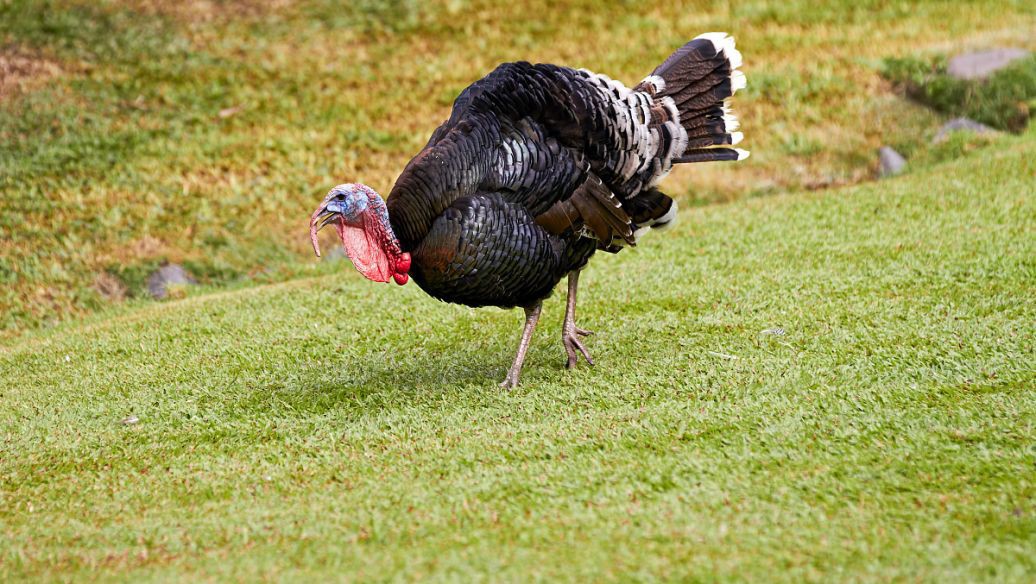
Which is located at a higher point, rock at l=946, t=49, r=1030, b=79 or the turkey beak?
the turkey beak

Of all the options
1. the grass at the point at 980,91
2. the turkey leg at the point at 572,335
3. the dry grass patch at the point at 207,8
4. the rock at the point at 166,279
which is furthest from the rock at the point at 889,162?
the dry grass patch at the point at 207,8

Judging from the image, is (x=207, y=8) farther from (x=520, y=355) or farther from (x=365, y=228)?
(x=520, y=355)

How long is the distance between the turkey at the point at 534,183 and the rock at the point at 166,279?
10.8 ft

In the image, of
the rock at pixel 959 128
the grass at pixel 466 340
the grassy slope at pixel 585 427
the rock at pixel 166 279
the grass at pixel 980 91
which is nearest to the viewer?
the grassy slope at pixel 585 427

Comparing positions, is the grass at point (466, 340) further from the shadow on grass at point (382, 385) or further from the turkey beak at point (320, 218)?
the turkey beak at point (320, 218)

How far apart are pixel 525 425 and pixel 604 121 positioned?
147cm

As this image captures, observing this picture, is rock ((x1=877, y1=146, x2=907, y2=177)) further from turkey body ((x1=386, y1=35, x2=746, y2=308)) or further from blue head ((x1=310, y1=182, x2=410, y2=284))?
blue head ((x1=310, y1=182, x2=410, y2=284))

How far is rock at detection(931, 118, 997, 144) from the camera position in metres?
9.03

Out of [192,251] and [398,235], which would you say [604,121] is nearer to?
[398,235]

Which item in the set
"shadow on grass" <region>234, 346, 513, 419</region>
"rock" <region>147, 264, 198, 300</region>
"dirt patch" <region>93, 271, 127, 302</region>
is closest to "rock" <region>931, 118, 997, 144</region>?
"shadow on grass" <region>234, 346, 513, 419</region>

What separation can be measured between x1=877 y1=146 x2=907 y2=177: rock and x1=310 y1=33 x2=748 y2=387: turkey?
161 inches

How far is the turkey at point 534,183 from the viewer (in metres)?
4.44

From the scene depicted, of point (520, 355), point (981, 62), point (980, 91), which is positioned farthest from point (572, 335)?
point (981, 62)

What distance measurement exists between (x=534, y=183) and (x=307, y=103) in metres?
5.73
